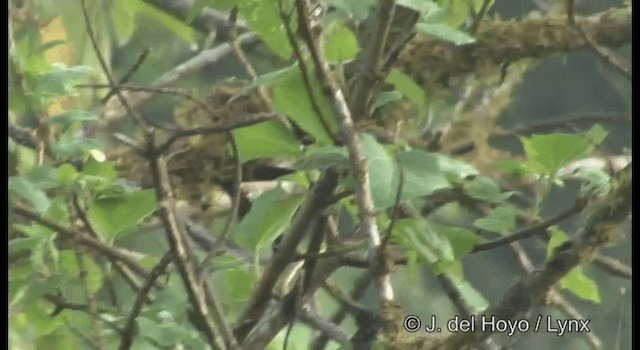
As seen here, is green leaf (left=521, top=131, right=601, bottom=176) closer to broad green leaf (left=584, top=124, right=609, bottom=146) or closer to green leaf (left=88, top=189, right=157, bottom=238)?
broad green leaf (left=584, top=124, right=609, bottom=146)

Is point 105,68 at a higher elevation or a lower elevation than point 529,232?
higher

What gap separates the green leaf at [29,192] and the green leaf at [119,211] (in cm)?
4

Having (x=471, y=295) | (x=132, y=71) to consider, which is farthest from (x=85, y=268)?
(x=471, y=295)

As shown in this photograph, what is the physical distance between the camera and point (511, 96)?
22.9 inches

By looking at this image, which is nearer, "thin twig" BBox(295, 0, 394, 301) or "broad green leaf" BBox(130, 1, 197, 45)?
"thin twig" BBox(295, 0, 394, 301)

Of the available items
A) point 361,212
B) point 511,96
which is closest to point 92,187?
point 361,212

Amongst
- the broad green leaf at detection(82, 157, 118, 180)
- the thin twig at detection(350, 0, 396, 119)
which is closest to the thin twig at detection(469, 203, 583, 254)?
the thin twig at detection(350, 0, 396, 119)

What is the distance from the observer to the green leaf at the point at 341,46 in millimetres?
482

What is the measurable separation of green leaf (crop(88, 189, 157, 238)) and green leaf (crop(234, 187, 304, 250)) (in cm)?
6

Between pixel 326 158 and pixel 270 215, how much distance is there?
71 mm

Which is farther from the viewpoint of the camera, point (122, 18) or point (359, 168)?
point (122, 18)

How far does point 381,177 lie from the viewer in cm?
44

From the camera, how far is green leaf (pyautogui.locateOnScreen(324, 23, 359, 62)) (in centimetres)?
48

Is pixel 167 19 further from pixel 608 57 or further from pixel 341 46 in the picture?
pixel 608 57
